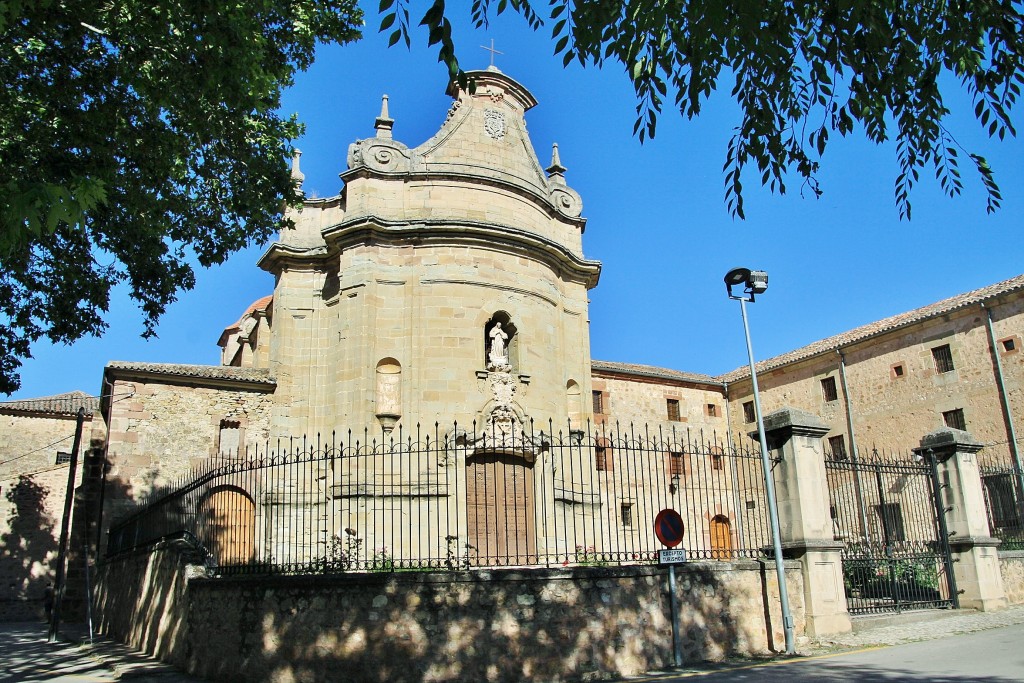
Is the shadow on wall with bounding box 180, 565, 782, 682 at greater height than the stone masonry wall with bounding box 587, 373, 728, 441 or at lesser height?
lesser

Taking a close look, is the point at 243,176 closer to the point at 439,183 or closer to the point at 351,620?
the point at 351,620

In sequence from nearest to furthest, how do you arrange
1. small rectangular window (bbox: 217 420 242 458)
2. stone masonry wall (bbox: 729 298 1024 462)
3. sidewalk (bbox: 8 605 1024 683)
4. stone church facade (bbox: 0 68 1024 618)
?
sidewalk (bbox: 8 605 1024 683) → stone church facade (bbox: 0 68 1024 618) → small rectangular window (bbox: 217 420 242 458) → stone masonry wall (bbox: 729 298 1024 462)

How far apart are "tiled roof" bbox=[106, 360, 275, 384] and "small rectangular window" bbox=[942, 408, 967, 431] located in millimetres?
23024

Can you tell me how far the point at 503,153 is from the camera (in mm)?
22359

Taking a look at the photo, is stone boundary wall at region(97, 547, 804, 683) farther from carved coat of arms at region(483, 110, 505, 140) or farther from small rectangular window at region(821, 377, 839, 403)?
small rectangular window at region(821, 377, 839, 403)

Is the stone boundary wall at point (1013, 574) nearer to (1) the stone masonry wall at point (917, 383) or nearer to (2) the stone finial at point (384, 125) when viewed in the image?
(1) the stone masonry wall at point (917, 383)

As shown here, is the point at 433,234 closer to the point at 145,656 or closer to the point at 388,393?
the point at 388,393

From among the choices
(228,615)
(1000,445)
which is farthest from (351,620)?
(1000,445)

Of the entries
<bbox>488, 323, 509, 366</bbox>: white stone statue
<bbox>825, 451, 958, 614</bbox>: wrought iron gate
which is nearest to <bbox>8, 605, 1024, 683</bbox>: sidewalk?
<bbox>825, 451, 958, 614</bbox>: wrought iron gate

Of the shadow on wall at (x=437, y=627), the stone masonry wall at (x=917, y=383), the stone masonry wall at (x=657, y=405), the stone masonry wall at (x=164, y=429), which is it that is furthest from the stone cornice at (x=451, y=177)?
the stone masonry wall at (x=917, y=383)

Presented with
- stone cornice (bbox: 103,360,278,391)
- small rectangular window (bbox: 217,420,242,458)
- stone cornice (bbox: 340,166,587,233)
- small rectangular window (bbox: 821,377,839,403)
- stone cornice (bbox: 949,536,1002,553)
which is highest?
stone cornice (bbox: 340,166,587,233)

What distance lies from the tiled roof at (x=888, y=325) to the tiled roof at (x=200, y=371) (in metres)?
22.1

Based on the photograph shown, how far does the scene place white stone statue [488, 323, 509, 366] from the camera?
65.8 feet

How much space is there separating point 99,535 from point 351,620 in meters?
13.5
